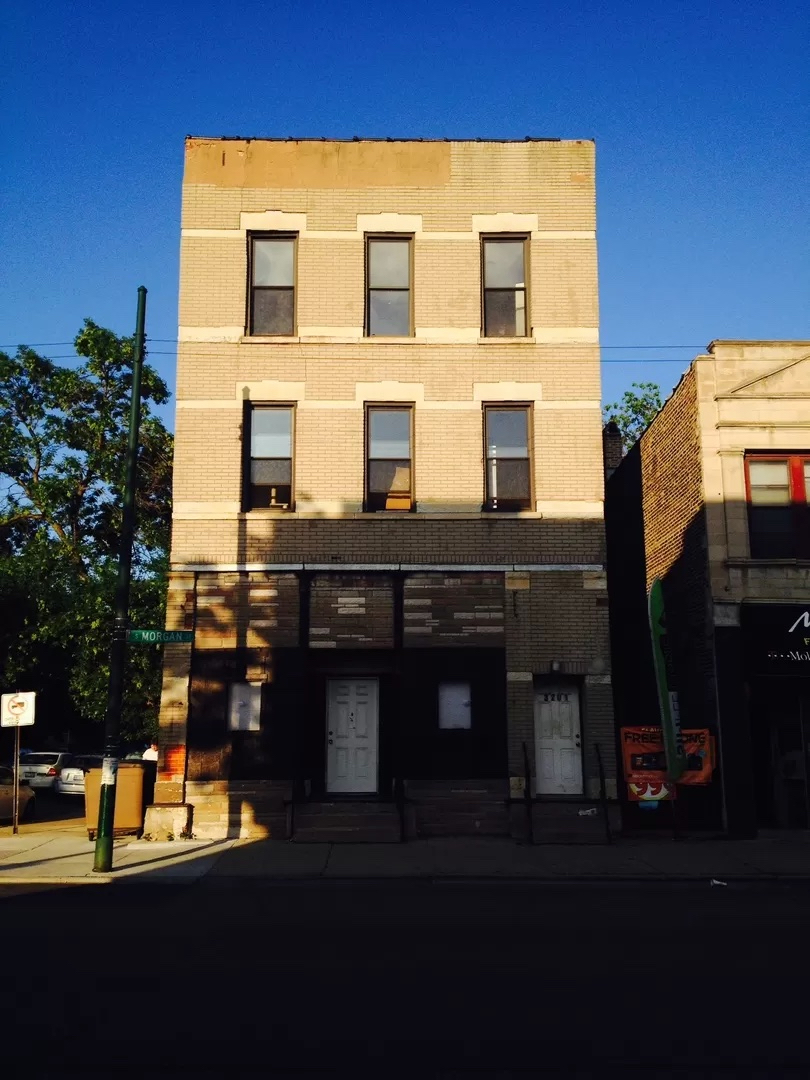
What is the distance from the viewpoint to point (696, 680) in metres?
18.5

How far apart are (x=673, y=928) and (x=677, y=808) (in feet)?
24.9

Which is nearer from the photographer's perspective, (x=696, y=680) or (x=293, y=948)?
(x=293, y=948)

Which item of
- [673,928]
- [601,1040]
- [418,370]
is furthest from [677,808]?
[601,1040]

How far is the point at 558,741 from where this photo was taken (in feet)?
56.8

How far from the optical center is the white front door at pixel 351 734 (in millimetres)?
17031

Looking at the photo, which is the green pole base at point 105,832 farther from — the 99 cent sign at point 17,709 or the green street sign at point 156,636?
the 99 cent sign at point 17,709

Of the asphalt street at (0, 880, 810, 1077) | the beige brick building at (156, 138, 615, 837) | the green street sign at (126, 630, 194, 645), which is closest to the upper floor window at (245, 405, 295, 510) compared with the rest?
the beige brick building at (156, 138, 615, 837)

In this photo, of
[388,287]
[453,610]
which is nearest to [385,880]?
[453,610]

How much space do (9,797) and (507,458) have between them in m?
11.3

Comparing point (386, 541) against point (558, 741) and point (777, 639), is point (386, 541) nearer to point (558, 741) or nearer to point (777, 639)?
point (558, 741)

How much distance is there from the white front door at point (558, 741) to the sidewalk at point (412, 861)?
1455 mm

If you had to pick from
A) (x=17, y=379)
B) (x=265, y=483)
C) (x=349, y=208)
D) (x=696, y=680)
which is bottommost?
(x=696, y=680)

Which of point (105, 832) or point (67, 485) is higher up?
point (67, 485)

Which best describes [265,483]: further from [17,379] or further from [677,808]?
[17,379]
